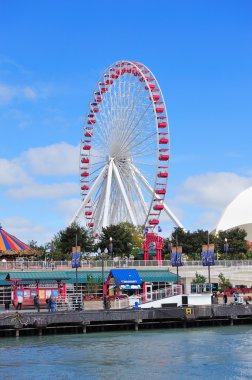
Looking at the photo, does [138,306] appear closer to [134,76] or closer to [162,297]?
[162,297]

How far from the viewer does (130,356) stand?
150 feet

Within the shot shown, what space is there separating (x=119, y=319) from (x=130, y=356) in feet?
46.6

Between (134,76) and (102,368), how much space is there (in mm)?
66019

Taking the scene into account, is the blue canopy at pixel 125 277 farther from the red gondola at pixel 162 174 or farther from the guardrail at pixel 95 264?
the red gondola at pixel 162 174

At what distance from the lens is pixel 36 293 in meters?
69.7

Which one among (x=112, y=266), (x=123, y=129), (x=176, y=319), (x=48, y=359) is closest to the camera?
(x=48, y=359)

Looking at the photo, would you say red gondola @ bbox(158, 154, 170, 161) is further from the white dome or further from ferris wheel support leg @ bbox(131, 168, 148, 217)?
the white dome

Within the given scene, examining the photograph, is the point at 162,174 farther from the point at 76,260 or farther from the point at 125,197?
the point at 76,260

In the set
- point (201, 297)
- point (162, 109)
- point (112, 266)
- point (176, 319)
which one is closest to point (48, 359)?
point (176, 319)

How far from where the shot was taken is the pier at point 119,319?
5706cm

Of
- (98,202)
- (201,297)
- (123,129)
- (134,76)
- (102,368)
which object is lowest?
(102,368)

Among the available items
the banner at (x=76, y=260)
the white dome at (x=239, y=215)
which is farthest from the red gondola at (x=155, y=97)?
the white dome at (x=239, y=215)

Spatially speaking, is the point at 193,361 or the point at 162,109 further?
the point at 162,109

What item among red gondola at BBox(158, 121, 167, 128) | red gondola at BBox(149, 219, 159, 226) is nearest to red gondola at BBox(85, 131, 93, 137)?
red gondola at BBox(158, 121, 167, 128)
